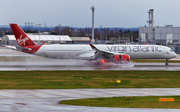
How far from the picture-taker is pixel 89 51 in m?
48.3

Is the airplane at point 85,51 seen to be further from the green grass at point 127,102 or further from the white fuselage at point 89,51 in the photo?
the green grass at point 127,102

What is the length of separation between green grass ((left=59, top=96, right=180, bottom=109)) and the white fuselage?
27818mm

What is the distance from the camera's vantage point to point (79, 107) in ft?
56.9

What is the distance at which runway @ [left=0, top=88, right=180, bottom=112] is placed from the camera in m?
16.6

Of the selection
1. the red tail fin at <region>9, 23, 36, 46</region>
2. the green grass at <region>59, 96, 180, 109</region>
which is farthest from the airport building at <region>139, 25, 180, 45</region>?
the green grass at <region>59, 96, 180, 109</region>

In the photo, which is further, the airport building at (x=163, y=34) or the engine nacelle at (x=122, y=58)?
the airport building at (x=163, y=34)

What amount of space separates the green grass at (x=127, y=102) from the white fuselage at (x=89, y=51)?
27818 mm

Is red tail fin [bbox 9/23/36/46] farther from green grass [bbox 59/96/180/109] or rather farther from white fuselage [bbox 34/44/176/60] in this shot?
green grass [bbox 59/96/180/109]

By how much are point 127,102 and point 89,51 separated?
29.7m

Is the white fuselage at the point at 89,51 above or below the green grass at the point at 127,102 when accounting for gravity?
above

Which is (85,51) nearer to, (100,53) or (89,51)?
(89,51)

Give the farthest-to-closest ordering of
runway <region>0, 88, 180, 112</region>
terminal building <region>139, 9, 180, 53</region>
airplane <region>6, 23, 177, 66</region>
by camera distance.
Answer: terminal building <region>139, 9, 180, 53</region> → airplane <region>6, 23, 177, 66</region> → runway <region>0, 88, 180, 112</region>

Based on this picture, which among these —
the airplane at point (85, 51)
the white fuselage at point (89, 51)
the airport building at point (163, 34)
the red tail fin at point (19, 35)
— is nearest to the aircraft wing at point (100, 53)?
the airplane at point (85, 51)

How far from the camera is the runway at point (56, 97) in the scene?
655 inches
